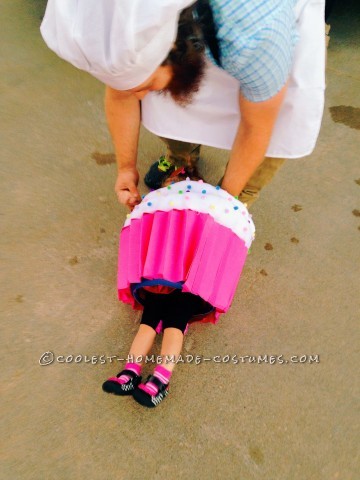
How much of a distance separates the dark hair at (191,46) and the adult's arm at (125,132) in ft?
0.98

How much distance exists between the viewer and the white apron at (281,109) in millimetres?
976

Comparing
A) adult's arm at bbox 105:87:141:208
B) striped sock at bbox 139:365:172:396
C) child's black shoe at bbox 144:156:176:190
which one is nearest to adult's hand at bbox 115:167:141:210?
adult's arm at bbox 105:87:141:208

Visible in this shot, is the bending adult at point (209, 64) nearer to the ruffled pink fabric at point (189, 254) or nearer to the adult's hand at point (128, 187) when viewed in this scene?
the adult's hand at point (128, 187)

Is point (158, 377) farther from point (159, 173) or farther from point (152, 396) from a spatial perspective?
point (159, 173)

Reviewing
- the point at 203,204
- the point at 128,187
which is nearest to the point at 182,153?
the point at 128,187

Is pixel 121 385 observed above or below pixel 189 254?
below

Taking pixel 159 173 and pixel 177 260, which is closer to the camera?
pixel 177 260

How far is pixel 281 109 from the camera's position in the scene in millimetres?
1065

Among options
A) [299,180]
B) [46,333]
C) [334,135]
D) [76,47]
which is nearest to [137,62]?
[76,47]

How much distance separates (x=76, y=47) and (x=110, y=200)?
2.87 feet

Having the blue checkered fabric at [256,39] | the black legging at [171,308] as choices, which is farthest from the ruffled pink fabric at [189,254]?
the blue checkered fabric at [256,39]

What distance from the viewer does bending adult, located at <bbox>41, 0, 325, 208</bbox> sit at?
0.71 m

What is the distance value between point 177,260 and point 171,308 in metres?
0.19

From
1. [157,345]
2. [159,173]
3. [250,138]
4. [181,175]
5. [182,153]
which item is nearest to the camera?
[250,138]
